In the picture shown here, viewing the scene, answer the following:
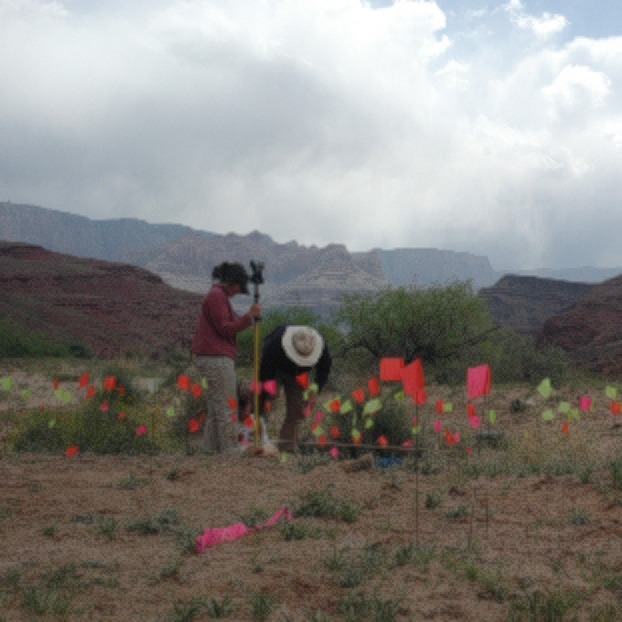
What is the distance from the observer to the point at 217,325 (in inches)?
303

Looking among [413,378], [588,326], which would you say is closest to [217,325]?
[413,378]

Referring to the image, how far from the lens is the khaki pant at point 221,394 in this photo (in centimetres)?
775

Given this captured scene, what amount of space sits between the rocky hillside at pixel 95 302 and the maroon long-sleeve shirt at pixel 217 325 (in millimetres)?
47629

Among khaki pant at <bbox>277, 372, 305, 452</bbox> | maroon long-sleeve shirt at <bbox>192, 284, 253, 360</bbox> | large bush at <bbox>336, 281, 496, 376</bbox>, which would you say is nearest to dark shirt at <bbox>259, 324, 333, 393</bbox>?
khaki pant at <bbox>277, 372, 305, 452</bbox>

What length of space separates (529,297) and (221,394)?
88269 mm

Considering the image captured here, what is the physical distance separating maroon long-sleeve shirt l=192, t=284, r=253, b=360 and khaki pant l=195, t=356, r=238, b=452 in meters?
0.09

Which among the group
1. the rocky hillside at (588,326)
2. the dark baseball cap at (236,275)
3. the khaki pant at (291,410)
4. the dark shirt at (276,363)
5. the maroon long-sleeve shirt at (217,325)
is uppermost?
the rocky hillside at (588,326)

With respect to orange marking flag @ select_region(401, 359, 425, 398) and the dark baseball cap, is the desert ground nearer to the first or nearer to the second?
orange marking flag @ select_region(401, 359, 425, 398)

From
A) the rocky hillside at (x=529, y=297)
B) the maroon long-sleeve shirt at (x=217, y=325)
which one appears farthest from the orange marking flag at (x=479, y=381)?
the rocky hillside at (x=529, y=297)

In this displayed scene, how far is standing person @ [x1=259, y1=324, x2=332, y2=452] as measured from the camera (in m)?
8.22

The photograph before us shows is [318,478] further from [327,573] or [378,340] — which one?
[378,340]

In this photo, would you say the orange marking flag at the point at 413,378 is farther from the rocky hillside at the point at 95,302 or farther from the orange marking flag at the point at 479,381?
the rocky hillside at the point at 95,302

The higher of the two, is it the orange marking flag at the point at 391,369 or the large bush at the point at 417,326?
the large bush at the point at 417,326

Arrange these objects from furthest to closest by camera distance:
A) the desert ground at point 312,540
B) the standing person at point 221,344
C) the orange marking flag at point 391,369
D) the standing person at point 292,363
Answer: the standing person at point 292,363 < the standing person at point 221,344 < the orange marking flag at point 391,369 < the desert ground at point 312,540
